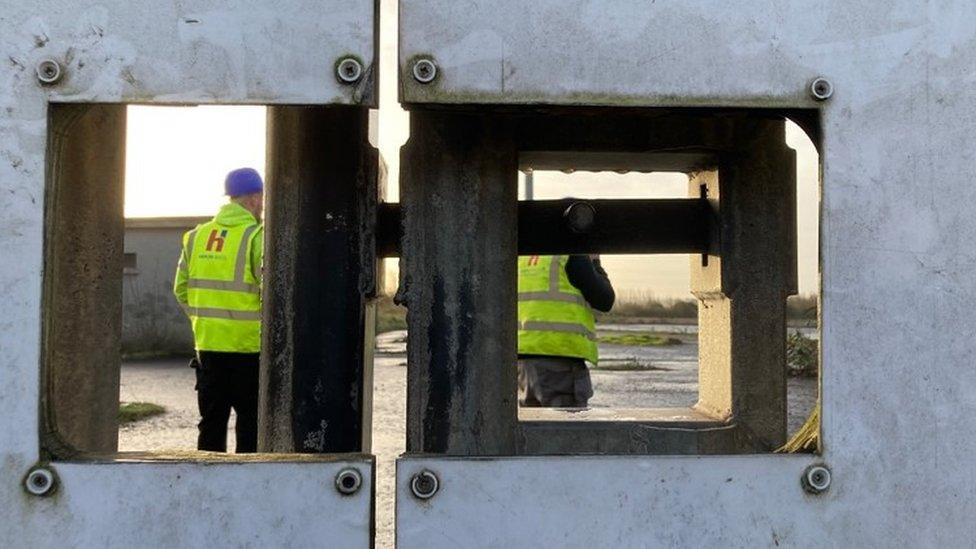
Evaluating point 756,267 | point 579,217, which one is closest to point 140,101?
point 579,217

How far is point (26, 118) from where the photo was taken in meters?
1.34

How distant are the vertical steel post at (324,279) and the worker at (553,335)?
3.24 meters

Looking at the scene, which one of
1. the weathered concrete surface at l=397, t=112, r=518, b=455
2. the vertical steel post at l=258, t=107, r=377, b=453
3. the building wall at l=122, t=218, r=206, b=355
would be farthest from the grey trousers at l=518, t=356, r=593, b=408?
the building wall at l=122, t=218, r=206, b=355

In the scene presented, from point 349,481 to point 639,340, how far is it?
23095 millimetres

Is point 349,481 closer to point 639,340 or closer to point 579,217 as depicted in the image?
point 579,217

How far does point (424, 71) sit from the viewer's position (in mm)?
1383

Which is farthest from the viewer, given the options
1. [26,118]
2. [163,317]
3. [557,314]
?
[163,317]

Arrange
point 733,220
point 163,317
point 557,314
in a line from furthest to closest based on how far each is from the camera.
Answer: point 163,317 → point 557,314 → point 733,220

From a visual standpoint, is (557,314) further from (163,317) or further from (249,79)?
(163,317)

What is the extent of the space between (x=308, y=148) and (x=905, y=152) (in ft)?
3.11

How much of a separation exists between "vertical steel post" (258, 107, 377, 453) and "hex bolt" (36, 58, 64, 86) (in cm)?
50

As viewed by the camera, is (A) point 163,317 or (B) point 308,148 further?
(A) point 163,317

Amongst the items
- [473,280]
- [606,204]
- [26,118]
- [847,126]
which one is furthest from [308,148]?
[847,126]

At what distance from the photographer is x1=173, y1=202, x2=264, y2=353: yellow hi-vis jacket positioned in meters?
5.48
